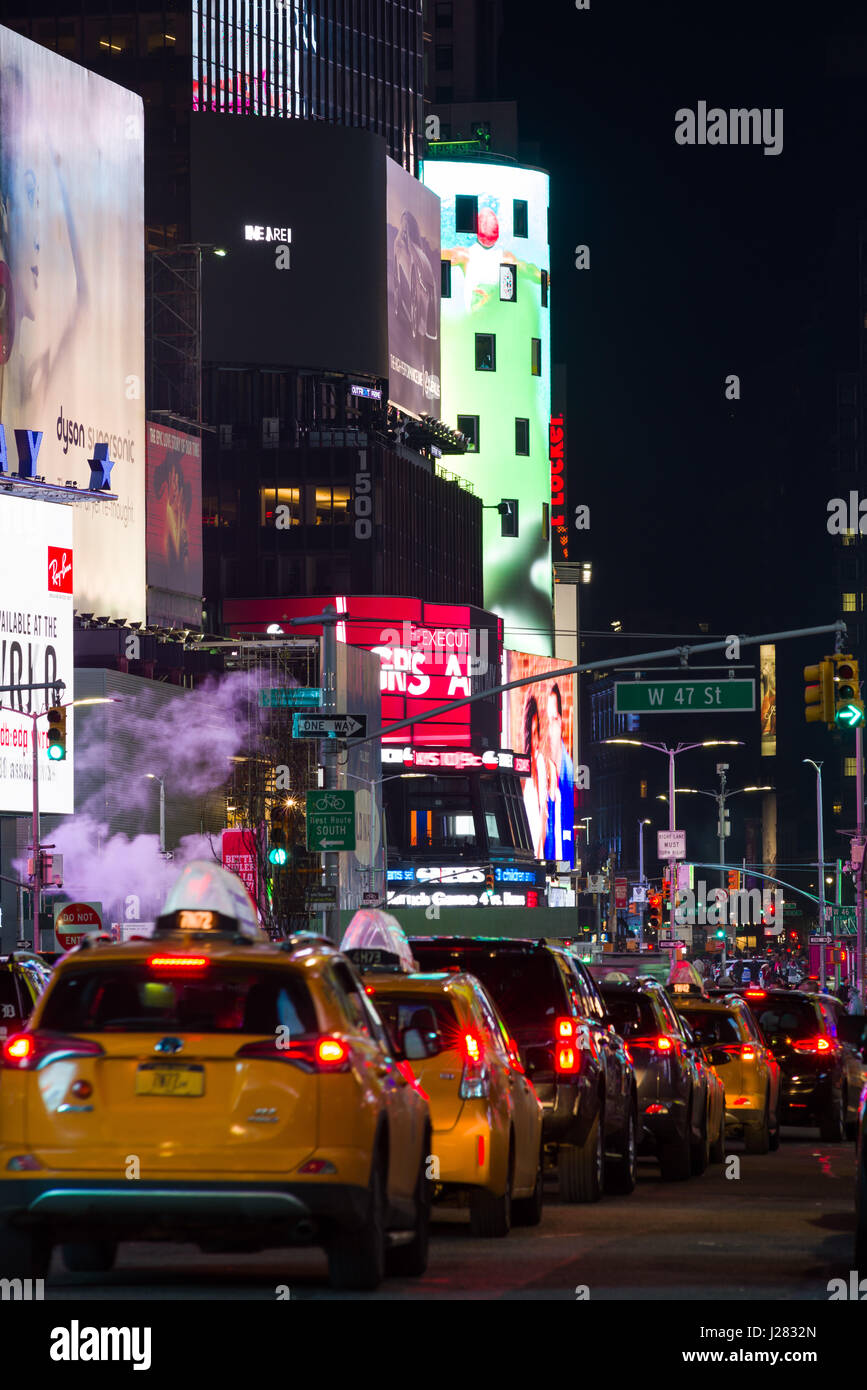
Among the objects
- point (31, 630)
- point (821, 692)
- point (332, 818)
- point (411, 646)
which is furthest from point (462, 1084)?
point (411, 646)

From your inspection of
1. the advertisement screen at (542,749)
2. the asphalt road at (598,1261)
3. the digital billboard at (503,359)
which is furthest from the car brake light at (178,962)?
the digital billboard at (503,359)

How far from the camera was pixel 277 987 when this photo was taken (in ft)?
41.1

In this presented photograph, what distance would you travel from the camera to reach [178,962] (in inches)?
491

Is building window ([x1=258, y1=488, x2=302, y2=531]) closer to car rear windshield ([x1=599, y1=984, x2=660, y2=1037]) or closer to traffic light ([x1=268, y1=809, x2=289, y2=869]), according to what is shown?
traffic light ([x1=268, y1=809, x2=289, y2=869])

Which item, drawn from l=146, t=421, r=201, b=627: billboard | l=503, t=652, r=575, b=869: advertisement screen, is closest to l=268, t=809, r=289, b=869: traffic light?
l=146, t=421, r=201, b=627: billboard

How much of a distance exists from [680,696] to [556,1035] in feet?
65.9

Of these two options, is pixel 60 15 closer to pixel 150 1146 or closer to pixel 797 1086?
pixel 797 1086

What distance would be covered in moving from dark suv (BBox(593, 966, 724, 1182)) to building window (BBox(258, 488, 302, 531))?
105 metres

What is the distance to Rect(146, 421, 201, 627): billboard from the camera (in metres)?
104

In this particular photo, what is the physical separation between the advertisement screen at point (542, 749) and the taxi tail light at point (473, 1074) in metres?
118

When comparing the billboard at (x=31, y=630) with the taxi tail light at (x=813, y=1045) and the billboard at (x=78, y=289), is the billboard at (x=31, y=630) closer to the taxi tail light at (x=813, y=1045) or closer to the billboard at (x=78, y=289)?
the billboard at (x=78, y=289)

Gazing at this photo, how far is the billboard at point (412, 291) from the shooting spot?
125000mm

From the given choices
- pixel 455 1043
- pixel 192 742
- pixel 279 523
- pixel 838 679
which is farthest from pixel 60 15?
pixel 455 1043
